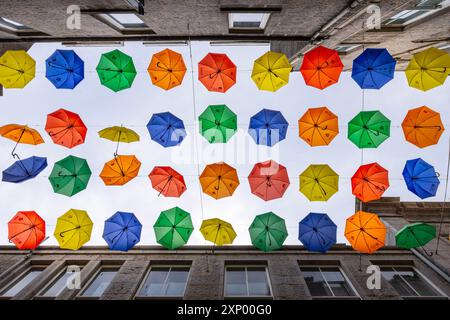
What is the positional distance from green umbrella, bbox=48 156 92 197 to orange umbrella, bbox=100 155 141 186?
35.5 inches

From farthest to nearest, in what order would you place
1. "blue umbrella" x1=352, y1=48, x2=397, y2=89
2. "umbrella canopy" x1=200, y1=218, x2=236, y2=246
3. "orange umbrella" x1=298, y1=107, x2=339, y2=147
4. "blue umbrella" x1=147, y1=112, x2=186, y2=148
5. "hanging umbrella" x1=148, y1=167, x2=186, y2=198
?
"umbrella canopy" x1=200, y1=218, x2=236, y2=246, "hanging umbrella" x1=148, y1=167, x2=186, y2=198, "blue umbrella" x1=147, y1=112, x2=186, y2=148, "orange umbrella" x1=298, y1=107, x2=339, y2=147, "blue umbrella" x1=352, y1=48, x2=397, y2=89

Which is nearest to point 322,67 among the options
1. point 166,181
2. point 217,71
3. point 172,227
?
point 217,71

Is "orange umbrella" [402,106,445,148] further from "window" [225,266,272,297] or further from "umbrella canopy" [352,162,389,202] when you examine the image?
"window" [225,266,272,297]

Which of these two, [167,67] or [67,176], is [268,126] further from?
[67,176]

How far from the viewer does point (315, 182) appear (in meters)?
11.6

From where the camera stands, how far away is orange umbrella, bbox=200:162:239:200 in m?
11.5

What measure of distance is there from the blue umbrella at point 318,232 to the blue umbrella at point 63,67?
10.9 m

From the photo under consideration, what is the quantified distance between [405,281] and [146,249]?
12.2 meters

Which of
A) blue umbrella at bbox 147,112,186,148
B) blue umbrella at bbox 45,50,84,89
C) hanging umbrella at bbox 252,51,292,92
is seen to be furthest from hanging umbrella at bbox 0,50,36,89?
hanging umbrella at bbox 252,51,292,92

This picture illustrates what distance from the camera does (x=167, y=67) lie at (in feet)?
35.2

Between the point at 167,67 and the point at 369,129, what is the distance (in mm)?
8117

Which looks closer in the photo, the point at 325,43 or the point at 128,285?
the point at 128,285
